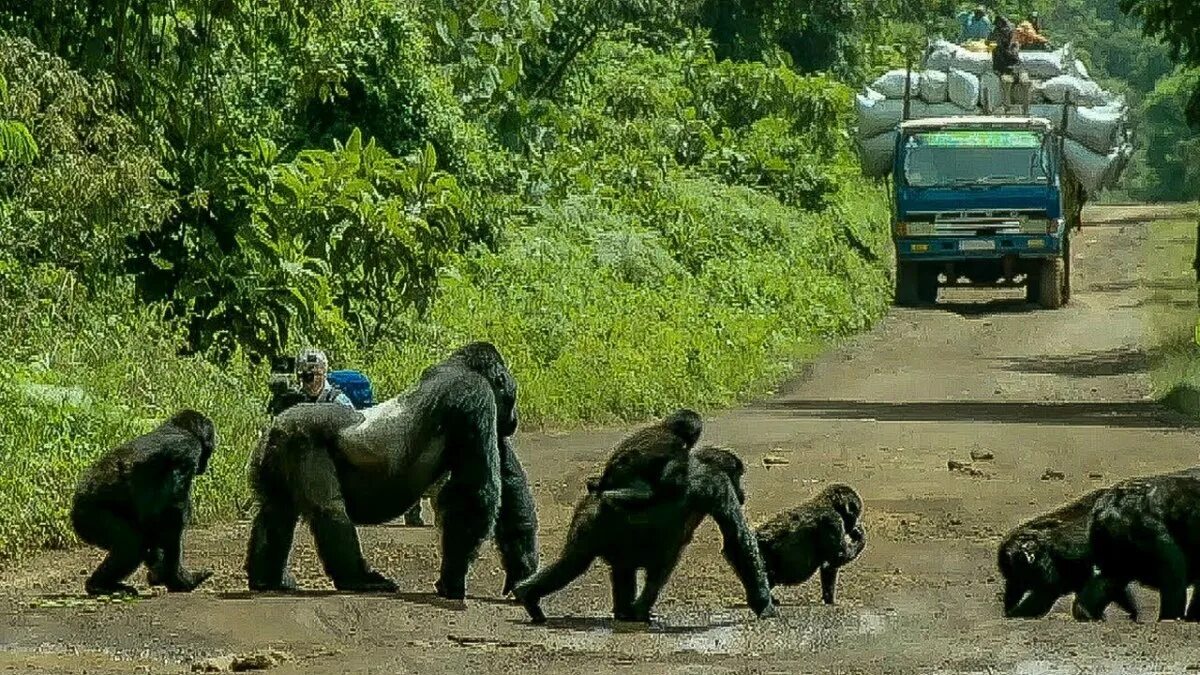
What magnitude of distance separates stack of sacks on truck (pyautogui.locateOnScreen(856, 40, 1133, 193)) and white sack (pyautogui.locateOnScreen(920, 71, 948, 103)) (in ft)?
0.05

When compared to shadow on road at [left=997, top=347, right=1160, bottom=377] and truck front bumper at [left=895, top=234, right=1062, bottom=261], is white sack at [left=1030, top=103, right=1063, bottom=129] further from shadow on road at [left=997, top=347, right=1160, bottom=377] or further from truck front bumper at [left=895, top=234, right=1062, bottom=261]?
shadow on road at [left=997, top=347, right=1160, bottom=377]

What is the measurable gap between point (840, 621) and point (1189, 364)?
49.1 feet

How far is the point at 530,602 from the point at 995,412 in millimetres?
12282

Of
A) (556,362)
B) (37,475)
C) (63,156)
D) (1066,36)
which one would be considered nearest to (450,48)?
(556,362)

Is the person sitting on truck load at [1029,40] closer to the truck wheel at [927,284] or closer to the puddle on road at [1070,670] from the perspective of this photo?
the truck wheel at [927,284]

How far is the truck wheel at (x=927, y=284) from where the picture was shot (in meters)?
35.9

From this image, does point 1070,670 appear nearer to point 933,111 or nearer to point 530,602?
point 530,602

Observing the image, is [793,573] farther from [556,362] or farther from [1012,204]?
[1012,204]

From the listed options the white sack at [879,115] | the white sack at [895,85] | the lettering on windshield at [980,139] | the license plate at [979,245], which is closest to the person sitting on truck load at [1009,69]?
the white sack at [895,85]

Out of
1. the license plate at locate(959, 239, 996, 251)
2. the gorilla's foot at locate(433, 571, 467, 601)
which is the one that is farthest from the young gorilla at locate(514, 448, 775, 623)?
the license plate at locate(959, 239, 996, 251)

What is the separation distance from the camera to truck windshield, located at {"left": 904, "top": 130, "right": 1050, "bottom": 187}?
112 ft

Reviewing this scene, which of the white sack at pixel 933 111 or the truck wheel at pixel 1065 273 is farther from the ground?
the white sack at pixel 933 111

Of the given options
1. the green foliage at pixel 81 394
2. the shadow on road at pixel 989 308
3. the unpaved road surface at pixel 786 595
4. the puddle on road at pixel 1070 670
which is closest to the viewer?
the puddle on road at pixel 1070 670

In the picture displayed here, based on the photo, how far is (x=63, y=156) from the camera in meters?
15.4
